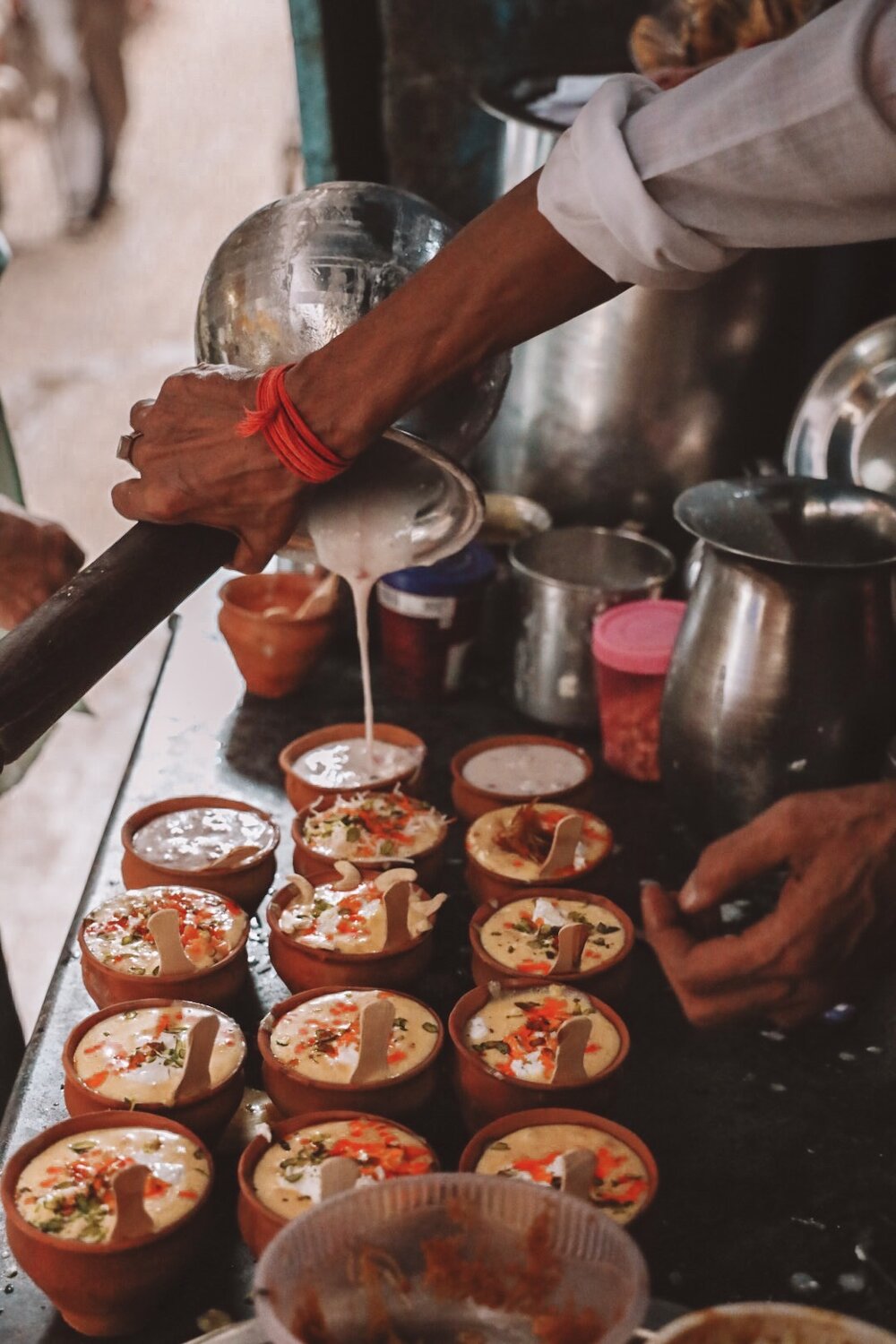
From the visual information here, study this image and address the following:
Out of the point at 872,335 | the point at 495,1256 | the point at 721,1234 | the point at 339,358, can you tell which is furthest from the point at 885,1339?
the point at 872,335

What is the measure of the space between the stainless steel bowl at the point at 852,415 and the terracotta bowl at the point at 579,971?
1.21m

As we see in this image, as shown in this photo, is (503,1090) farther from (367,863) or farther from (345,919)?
(367,863)

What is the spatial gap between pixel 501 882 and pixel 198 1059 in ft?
2.21

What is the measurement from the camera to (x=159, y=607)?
1.42 meters

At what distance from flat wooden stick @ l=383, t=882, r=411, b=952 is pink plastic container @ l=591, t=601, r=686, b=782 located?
30.0 inches

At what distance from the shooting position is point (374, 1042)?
159 centimetres

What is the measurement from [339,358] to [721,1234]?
112 centimetres

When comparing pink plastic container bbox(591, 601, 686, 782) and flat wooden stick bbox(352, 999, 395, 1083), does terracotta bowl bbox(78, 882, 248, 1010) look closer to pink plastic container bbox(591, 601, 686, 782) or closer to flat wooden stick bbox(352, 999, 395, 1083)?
flat wooden stick bbox(352, 999, 395, 1083)

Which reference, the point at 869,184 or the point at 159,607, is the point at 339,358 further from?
the point at 869,184

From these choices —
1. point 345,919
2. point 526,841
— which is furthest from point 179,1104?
point 526,841

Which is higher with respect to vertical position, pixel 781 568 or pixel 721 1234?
pixel 781 568

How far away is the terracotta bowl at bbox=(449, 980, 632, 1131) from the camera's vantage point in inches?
63.3

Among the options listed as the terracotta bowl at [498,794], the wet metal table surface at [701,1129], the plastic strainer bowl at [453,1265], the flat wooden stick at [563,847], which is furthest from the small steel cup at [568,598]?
the plastic strainer bowl at [453,1265]

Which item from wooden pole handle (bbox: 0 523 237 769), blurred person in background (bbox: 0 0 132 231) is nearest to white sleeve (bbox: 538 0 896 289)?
wooden pole handle (bbox: 0 523 237 769)
